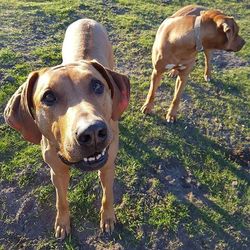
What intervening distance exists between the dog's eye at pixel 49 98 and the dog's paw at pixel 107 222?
5.49 feet

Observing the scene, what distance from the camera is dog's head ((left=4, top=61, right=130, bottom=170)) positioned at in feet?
9.45

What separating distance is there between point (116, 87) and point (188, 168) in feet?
6.81

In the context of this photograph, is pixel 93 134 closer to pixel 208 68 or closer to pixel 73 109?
pixel 73 109

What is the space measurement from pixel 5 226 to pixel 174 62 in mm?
2936

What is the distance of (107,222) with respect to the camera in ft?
14.3

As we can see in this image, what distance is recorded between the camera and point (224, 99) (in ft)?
21.1

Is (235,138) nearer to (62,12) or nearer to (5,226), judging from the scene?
(5,226)

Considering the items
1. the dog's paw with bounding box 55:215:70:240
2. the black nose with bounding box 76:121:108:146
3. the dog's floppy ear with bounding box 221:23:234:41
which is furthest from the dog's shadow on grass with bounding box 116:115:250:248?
the black nose with bounding box 76:121:108:146

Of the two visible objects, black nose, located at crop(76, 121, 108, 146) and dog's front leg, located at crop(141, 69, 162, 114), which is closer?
black nose, located at crop(76, 121, 108, 146)

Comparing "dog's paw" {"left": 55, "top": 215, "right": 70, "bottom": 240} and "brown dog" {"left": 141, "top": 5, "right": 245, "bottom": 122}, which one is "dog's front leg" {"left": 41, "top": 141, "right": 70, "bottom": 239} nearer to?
"dog's paw" {"left": 55, "top": 215, "right": 70, "bottom": 240}

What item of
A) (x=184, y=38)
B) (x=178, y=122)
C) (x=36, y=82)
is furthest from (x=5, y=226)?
(x=184, y=38)

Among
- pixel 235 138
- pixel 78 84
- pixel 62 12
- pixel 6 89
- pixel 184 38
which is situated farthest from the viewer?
pixel 62 12

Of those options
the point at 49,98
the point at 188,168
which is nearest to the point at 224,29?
the point at 188,168

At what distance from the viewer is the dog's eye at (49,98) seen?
10.4ft
